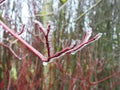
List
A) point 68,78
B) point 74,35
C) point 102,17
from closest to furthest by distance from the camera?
point 68,78 → point 74,35 → point 102,17

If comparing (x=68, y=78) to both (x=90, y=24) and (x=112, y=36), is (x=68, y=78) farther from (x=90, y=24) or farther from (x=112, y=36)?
(x=112, y=36)

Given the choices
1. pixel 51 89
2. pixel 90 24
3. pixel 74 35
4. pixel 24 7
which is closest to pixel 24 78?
pixel 51 89

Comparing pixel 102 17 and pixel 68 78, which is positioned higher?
Result: pixel 102 17

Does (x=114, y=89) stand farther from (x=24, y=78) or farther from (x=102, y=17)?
(x=24, y=78)

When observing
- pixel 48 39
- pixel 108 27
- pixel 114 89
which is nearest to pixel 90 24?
pixel 108 27

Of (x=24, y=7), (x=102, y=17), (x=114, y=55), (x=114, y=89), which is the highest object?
(x=24, y=7)

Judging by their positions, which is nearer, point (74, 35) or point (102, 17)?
point (74, 35)

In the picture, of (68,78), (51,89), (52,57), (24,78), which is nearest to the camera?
(52,57)
